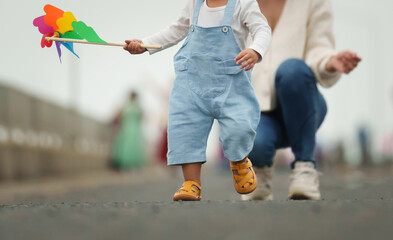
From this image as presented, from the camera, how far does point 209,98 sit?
12.6 ft

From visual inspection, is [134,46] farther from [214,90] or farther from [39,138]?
[39,138]

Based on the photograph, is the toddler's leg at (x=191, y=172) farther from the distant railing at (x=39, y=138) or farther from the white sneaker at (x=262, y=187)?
the distant railing at (x=39, y=138)

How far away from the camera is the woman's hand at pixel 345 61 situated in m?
4.17

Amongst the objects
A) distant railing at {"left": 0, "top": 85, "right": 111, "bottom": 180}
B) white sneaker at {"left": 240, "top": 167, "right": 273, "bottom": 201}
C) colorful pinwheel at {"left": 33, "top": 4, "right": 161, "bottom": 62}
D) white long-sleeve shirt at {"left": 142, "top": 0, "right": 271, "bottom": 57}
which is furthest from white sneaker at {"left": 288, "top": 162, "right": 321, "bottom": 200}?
distant railing at {"left": 0, "top": 85, "right": 111, "bottom": 180}

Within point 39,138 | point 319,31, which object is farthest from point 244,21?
point 39,138

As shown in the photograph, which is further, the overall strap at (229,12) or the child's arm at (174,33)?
the child's arm at (174,33)

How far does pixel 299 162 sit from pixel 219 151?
17905 millimetres

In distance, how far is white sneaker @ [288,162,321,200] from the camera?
435 cm

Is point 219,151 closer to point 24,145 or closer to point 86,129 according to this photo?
point 86,129

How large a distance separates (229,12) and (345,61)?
0.87 meters

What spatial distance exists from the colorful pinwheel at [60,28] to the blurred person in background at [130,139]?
12649 millimetres

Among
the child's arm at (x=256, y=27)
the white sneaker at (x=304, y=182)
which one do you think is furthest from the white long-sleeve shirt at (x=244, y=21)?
the white sneaker at (x=304, y=182)

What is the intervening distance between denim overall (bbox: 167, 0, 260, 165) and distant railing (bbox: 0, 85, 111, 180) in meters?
7.38

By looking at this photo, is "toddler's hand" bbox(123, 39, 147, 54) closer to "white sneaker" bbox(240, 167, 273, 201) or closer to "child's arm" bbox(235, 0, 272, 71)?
"child's arm" bbox(235, 0, 272, 71)
